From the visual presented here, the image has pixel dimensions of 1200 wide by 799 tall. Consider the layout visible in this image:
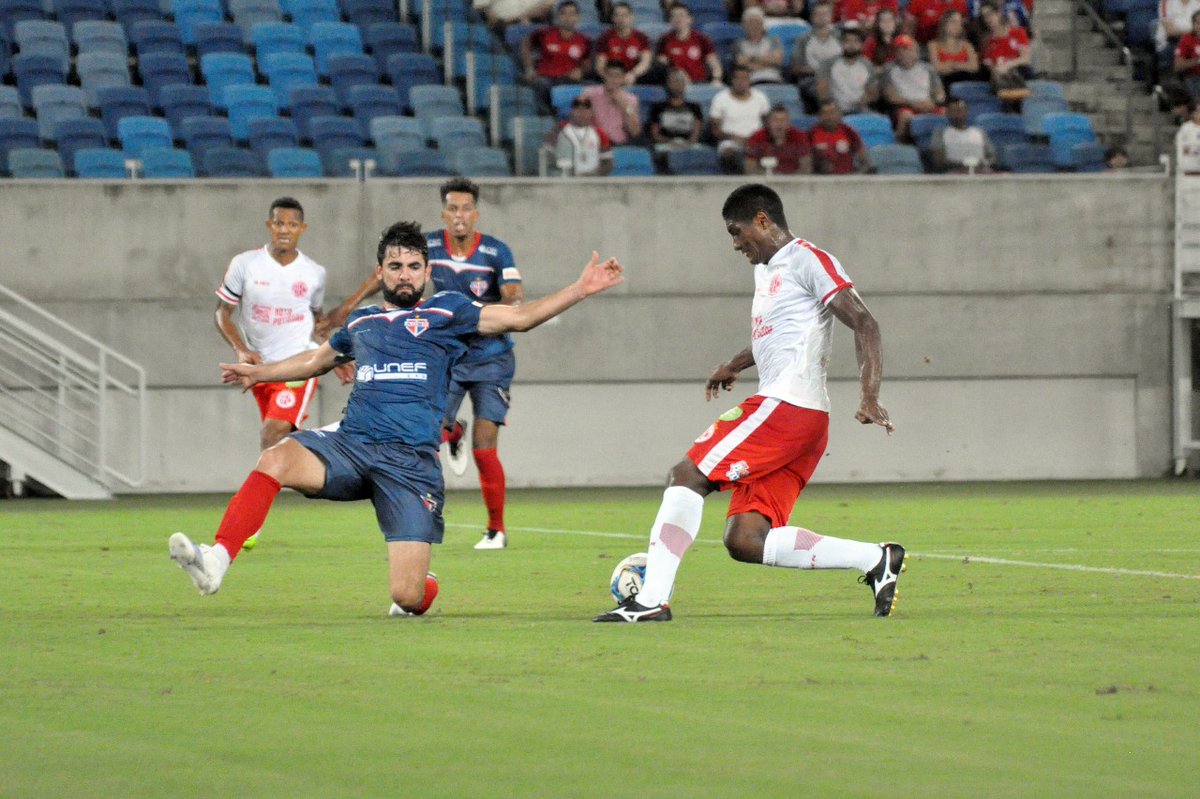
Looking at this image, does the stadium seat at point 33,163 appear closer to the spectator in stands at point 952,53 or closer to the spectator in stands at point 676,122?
the spectator in stands at point 676,122

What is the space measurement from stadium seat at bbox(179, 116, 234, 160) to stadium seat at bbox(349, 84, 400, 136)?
138cm

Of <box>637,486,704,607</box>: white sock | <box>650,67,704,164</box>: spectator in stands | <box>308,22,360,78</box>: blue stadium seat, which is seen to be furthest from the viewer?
<box>308,22,360,78</box>: blue stadium seat

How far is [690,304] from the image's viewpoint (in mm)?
19984

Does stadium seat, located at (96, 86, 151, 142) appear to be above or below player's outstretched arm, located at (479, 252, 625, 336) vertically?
above

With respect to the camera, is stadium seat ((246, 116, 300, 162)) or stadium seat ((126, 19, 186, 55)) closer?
stadium seat ((246, 116, 300, 162))

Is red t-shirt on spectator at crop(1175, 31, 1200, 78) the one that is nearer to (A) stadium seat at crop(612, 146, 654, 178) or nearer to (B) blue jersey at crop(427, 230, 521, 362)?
(A) stadium seat at crop(612, 146, 654, 178)

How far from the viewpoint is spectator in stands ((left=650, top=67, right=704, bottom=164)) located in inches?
786

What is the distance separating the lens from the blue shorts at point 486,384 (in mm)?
12031

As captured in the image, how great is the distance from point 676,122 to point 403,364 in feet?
41.1

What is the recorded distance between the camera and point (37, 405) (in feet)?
62.3

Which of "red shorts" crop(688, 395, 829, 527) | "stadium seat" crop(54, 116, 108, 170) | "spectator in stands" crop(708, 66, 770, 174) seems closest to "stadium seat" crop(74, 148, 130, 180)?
"stadium seat" crop(54, 116, 108, 170)

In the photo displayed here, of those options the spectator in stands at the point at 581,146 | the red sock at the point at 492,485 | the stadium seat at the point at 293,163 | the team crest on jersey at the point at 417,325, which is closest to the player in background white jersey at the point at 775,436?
the team crest on jersey at the point at 417,325

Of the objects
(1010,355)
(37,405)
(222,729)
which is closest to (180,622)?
(222,729)

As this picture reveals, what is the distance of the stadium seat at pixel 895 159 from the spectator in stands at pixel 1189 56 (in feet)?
12.0
